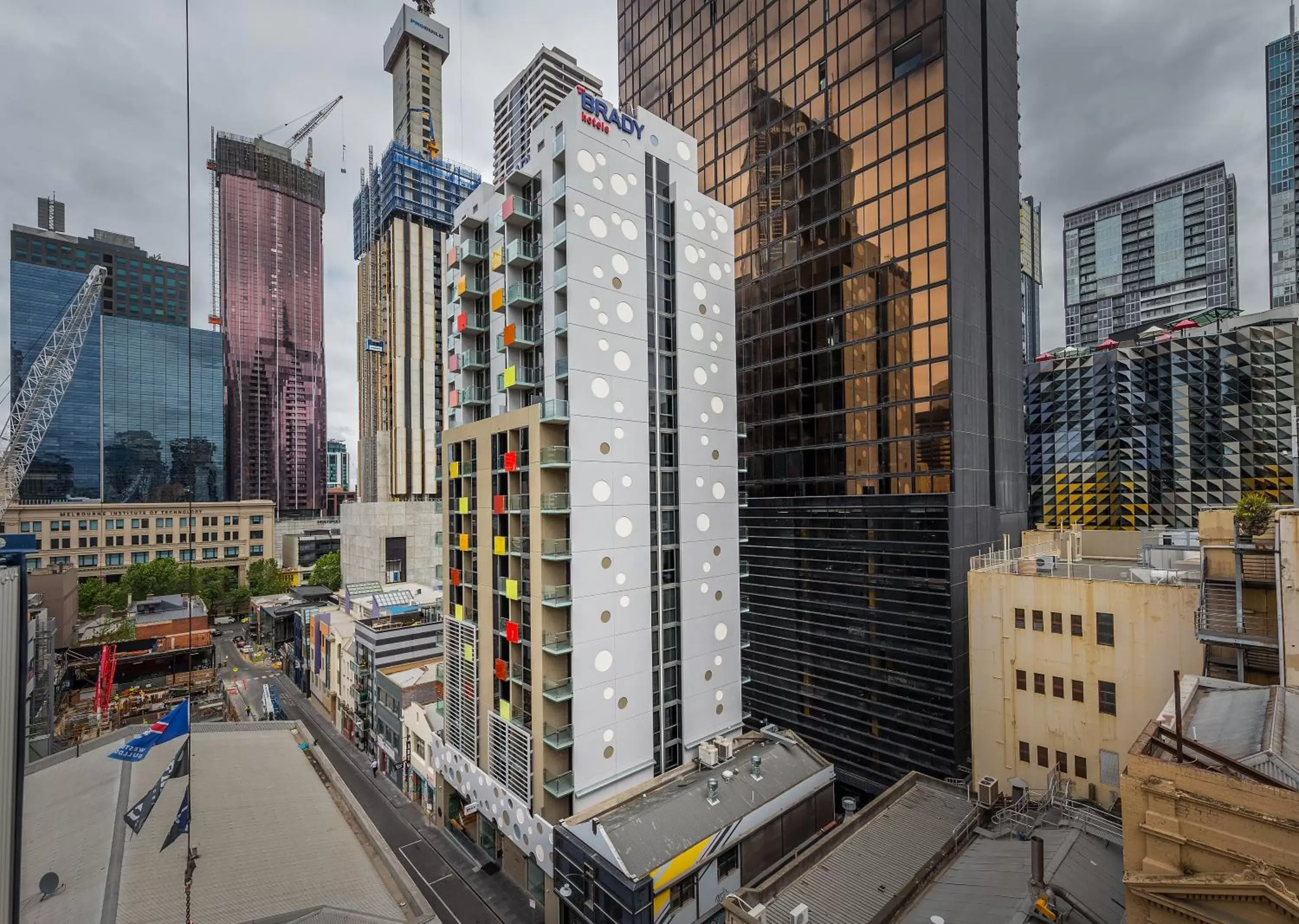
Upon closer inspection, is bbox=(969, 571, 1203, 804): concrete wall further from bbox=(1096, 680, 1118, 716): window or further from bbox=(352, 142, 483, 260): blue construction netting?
bbox=(352, 142, 483, 260): blue construction netting

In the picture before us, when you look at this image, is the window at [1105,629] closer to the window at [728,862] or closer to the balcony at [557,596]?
the window at [728,862]

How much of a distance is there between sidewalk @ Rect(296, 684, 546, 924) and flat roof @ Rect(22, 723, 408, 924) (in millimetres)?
11363

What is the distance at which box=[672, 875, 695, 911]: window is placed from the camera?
24016 millimetres

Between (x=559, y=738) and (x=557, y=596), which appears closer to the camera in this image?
(x=559, y=738)

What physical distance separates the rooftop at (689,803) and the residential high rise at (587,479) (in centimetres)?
169

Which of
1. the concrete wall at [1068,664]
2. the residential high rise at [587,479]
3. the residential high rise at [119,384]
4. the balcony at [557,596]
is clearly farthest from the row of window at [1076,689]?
the residential high rise at [119,384]

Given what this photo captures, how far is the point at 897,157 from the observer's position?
3703 centimetres

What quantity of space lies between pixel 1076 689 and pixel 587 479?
2869 cm

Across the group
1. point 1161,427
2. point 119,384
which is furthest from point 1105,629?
point 119,384

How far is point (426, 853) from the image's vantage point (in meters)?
37.8

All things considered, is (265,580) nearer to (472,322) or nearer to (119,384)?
(119,384)

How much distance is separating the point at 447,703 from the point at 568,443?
22243 mm

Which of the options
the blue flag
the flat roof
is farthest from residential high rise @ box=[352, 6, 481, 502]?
the blue flag

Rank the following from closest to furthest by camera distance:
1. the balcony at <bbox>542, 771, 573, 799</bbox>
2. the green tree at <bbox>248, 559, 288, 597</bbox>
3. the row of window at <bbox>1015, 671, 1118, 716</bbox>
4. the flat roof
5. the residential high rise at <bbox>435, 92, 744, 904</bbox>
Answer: the flat roof
the balcony at <bbox>542, 771, 573, 799</bbox>
the residential high rise at <bbox>435, 92, 744, 904</bbox>
the row of window at <bbox>1015, 671, 1118, 716</bbox>
the green tree at <bbox>248, 559, 288, 597</bbox>
